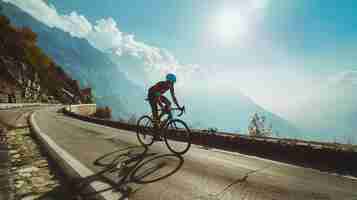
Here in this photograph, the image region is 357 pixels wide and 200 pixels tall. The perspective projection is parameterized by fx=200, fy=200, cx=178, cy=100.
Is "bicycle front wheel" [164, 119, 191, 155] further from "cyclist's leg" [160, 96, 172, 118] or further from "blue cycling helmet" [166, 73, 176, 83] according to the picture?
"blue cycling helmet" [166, 73, 176, 83]

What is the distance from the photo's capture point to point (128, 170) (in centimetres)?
407

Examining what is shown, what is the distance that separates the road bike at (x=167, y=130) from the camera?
6.16 meters

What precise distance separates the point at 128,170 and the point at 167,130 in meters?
2.77

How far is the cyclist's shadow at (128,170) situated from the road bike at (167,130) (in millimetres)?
789

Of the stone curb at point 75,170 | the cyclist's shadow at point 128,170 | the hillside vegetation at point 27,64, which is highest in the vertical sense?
the hillside vegetation at point 27,64

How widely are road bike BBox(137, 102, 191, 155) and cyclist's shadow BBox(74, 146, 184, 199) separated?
789 mm

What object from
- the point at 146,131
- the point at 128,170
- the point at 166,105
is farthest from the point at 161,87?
the point at 128,170

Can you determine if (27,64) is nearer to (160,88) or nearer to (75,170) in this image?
(160,88)

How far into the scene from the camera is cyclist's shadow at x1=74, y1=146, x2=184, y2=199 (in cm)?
319

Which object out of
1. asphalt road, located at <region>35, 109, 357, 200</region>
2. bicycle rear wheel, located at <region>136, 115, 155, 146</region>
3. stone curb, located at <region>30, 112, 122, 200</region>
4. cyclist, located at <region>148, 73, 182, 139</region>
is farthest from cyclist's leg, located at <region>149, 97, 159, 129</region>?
stone curb, located at <region>30, 112, 122, 200</region>

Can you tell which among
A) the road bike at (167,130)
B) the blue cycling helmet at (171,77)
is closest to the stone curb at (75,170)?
the road bike at (167,130)

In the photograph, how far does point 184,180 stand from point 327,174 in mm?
2813

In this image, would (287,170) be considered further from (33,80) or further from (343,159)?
(33,80)

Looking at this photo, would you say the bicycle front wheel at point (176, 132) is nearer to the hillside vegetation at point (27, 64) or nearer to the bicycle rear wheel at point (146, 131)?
the bicycle rear wheel at point (146, 131)
